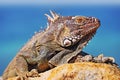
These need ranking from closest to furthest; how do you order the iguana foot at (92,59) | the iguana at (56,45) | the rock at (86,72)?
the rock at (86,72) < the iguana foot at (92,59) < the iguana at (56,45)

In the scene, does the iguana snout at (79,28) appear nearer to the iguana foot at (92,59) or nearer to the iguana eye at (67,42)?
the iguana eye at (67,42)

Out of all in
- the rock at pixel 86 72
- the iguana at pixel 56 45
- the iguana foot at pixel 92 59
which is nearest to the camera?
the rock at pixel 86 72

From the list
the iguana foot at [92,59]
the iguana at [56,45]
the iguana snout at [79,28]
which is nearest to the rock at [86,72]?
the iguana foot at [92,59]

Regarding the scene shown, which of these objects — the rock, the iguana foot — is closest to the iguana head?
the iguana foot

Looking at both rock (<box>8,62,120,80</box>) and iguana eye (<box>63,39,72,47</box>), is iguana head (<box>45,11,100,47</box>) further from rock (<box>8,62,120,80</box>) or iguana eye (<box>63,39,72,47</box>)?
rock (<box>8,62,120,80</box>)

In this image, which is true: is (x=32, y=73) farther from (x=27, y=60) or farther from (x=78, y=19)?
(x=78, y=19)

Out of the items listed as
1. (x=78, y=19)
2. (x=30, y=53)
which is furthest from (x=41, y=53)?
(x=78, y=19)
